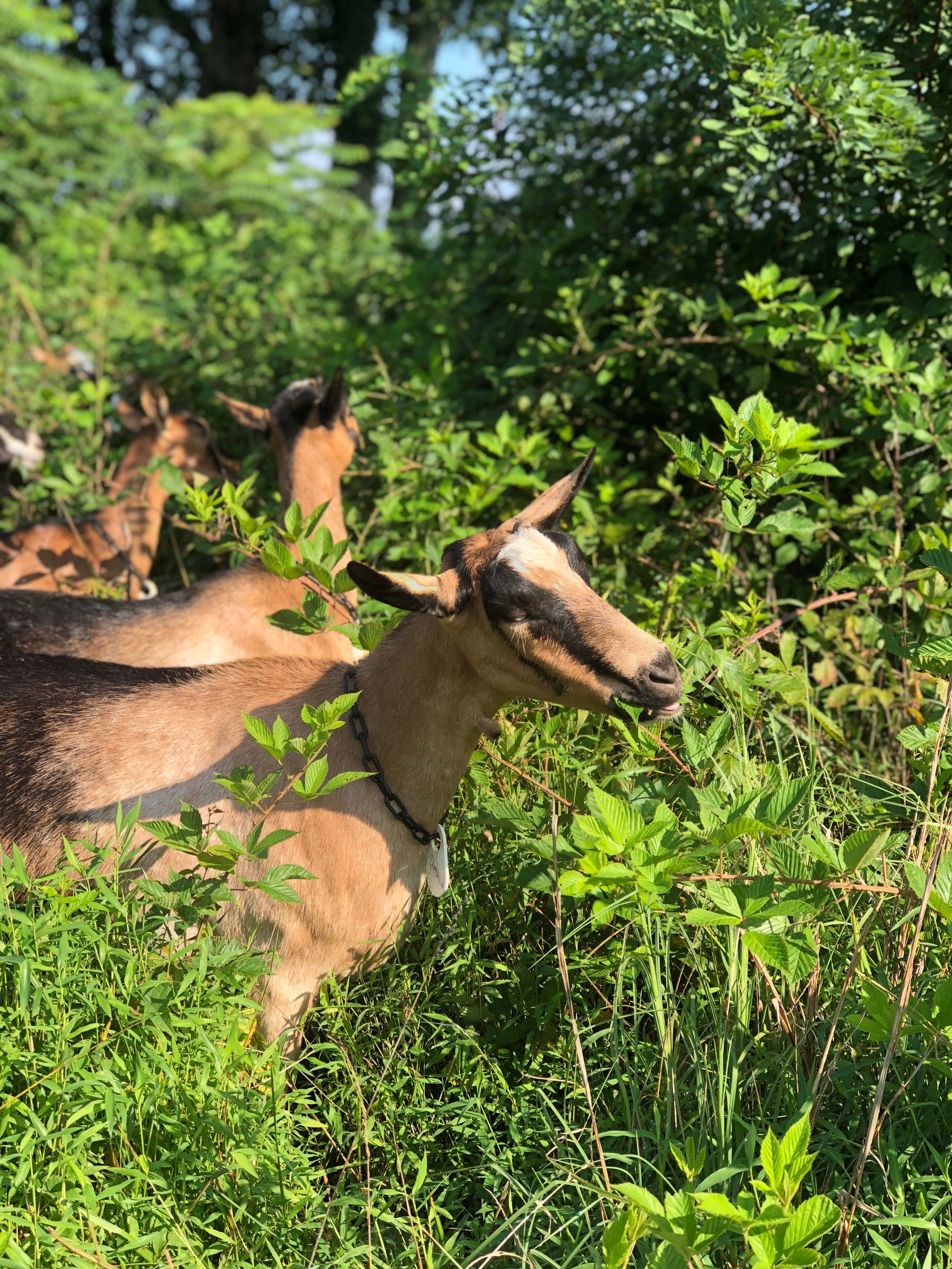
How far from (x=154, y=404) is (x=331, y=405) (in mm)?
1752

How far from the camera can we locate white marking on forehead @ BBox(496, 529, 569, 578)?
112 inches

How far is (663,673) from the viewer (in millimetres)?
2775

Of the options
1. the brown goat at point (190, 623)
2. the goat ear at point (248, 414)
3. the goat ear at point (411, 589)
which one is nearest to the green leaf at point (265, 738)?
the goat ear at point (411, 589)

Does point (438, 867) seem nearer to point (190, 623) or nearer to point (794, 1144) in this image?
point (794, 1144)

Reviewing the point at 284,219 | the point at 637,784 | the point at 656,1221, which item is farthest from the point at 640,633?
the point at 284,219

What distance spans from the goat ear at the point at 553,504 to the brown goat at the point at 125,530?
2956mm

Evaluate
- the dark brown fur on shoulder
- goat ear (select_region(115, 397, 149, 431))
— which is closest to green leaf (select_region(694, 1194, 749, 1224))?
the dark brown fur on shoulder

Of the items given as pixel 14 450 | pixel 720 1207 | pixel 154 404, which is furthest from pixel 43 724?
pixel 14 450

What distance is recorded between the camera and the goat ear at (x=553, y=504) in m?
3.03

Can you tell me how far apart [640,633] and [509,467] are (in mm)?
2308

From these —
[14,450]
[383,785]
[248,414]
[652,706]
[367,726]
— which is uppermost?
[652,706]

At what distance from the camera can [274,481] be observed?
6020 millimetres

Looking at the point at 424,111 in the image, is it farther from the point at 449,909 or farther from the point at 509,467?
the point at 449,909

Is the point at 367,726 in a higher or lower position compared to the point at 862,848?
lower
